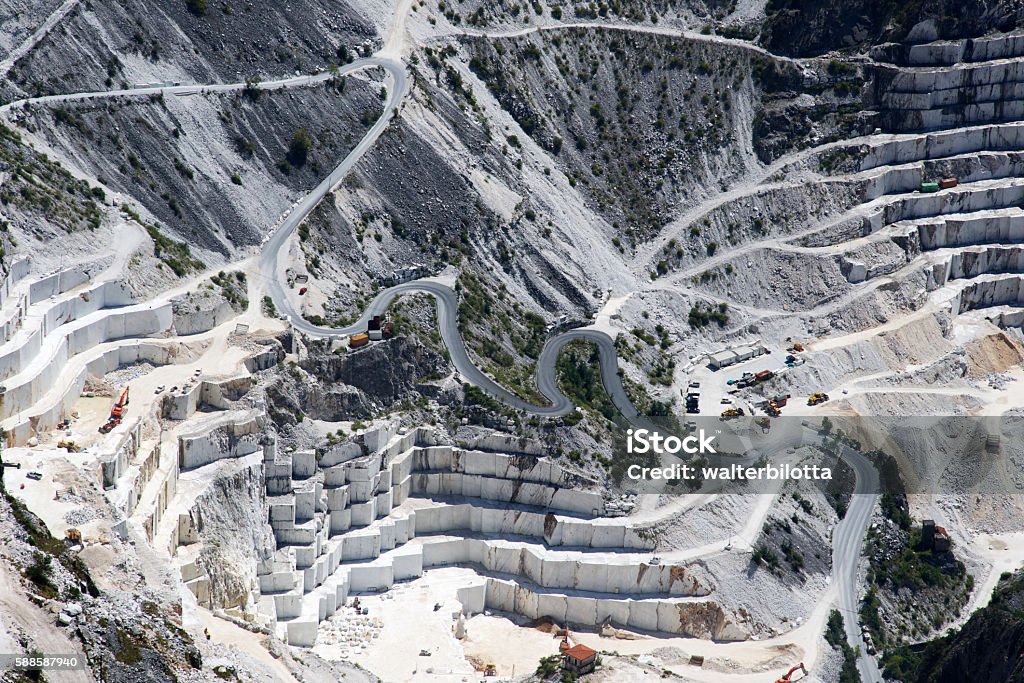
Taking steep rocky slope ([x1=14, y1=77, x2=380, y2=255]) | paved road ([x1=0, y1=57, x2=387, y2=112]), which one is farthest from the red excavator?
paved road ([x1=0, y1=57, x2=387, y2=112])

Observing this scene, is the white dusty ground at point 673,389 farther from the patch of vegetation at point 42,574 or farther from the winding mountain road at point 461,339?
the patch of vegetation at point 42,574

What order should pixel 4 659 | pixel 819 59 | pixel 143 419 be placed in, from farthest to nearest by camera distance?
1. pixel 819 59
2. pixel 143 419
3. pixel 4 659

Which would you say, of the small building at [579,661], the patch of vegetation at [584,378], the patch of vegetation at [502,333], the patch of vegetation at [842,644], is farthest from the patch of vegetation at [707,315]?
the small building at [579,661]

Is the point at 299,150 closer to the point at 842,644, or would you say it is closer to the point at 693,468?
the point at 693,468

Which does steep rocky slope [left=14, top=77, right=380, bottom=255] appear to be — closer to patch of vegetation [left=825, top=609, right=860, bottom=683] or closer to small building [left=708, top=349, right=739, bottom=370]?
small building [left=708, top=349, right=739, bottom=370]

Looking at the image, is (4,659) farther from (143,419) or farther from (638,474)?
(638,474)

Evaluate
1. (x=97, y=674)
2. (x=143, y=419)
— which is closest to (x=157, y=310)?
(x=143, y=419)
